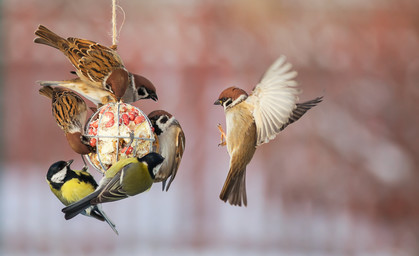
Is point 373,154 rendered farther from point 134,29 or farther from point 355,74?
point 134,29

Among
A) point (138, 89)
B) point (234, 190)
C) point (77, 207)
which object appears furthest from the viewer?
point (138, 89)

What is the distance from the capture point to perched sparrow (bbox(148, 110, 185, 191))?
1704mm

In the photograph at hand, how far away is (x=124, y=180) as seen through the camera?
4.96 ft

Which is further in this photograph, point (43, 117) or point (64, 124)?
point (43, 117)

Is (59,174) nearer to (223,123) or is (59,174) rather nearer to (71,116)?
(71,116)

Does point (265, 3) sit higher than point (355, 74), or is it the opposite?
point (265, 3)

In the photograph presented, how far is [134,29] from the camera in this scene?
4.32 metres

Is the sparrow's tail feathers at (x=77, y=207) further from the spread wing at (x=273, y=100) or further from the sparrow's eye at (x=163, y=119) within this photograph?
the spread wing at (x=273, y=100)

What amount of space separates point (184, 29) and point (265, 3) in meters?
0.60

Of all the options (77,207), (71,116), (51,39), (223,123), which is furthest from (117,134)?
(223,123)

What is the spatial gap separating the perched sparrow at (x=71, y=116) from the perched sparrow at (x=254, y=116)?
0.36 meters

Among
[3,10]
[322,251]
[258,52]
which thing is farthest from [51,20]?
[322,251]

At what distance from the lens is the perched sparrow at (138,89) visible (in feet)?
5.47

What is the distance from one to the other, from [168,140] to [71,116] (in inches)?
10.0
